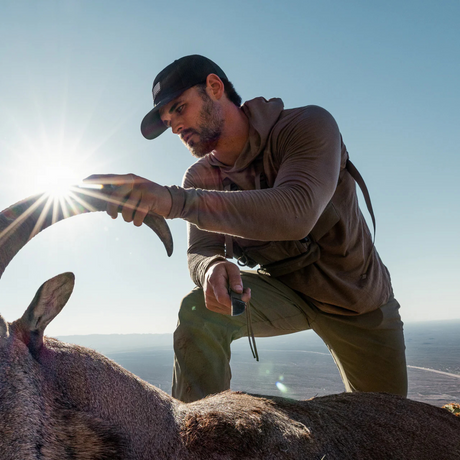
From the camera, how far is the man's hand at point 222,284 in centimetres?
346

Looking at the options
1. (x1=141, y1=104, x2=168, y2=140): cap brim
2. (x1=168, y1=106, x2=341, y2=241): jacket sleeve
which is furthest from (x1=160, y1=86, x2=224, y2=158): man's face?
(x1=168, y1=106, x2=341, y2=241): jacket sleeve

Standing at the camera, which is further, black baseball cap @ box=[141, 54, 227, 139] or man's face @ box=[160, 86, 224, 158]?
man's face @ box=[160, 86, 224, 158]

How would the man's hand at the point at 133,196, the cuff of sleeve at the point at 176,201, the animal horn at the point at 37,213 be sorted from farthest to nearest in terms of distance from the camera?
the cuff of sleeve at the point at 176,201
the man's hand at the point at 133,196
the animal horn at the point at 37,213

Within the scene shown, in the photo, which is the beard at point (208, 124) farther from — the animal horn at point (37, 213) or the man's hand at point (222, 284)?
the animal horn at point (37, 213)

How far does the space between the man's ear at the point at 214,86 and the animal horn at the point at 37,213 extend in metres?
2.98

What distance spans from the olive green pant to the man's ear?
2.34 meters

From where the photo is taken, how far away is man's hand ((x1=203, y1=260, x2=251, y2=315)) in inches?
136

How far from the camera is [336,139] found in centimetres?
451

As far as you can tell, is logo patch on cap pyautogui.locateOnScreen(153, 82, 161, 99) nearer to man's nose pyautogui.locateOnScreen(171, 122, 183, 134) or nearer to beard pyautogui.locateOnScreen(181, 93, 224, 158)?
man's nose pyautogui.locateOnScreen(171, 122, 183, 134)

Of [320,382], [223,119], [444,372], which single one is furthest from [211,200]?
[444,372]

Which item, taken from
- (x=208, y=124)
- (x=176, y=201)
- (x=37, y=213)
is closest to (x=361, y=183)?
(x=208, y=124)

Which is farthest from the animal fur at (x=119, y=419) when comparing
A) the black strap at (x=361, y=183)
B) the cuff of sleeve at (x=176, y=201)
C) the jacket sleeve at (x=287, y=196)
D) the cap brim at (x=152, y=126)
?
the cap brim at (x=152, y=126)

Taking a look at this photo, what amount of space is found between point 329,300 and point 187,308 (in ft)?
5.87

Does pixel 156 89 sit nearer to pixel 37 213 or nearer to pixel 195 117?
pixel 195 117
